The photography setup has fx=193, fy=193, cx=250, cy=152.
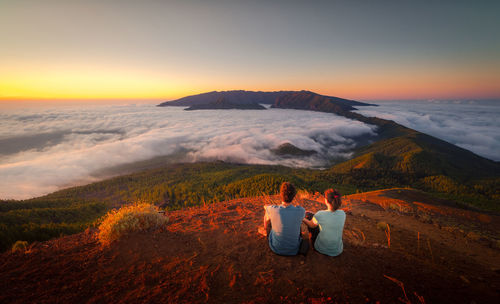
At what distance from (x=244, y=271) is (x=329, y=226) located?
78.4 inches

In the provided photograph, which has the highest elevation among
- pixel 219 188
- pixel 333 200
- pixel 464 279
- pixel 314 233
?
pixel 333 200

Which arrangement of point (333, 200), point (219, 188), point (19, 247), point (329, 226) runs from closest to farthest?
1. point (333, 200)
2. point (329, 226)
3. point (19, 247)
4. point (219, 188)

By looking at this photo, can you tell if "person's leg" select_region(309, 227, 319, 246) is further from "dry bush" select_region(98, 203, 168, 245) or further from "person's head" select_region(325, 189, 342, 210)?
"dry bush" select_region(98, 203, 168, 245)

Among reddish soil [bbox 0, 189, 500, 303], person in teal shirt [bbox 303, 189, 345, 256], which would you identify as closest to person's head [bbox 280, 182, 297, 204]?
person in teal shirt [bbox 303, 189, 345, 256]

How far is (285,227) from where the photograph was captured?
396 centimetres

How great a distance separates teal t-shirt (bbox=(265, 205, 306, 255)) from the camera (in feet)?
12.7

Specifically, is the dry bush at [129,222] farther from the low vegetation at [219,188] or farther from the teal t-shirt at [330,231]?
the low vegetation at [219,188]

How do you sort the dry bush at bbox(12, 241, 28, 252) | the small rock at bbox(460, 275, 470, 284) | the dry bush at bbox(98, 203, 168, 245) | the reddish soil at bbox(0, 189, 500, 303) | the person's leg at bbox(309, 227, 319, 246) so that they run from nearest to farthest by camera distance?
the reddish soil at bbox(0, 189, 500, 303) → the small rock at bbox(460, 275, 470, 284) → the person's leg at bbox(309, 227, 319, 246) → the dry bush at bbox(12, 241, 28, 252) → the dry bush at bbox(98, 203, 168, 245)

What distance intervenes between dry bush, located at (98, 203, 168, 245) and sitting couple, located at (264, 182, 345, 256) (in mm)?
3971

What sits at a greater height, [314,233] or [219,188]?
[314,233]

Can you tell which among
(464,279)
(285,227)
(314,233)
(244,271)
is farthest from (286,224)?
(464,279)

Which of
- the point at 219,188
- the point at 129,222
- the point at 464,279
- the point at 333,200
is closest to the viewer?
the point at 464,279

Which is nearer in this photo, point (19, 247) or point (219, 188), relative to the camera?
point (19, 247)

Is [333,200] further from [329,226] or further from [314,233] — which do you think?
[314,233]
